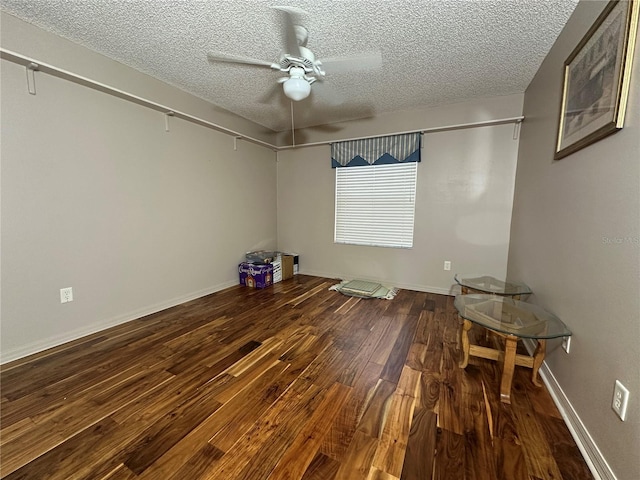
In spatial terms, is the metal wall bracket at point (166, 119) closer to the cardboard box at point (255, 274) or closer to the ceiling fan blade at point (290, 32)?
the ceiling fan blade at point (290, 32)

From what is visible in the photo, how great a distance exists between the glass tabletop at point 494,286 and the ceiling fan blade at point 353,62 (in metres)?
2.07

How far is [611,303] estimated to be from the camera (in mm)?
→ 1098

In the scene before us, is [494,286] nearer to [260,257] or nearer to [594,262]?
[594,262]

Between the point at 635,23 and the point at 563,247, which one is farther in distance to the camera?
the point at 563,247

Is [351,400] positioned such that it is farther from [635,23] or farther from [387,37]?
[387,37]

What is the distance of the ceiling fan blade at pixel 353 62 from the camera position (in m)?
1.76

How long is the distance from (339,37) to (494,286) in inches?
98.0

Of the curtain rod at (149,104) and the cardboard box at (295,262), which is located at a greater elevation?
the curtain rod at (149,104)

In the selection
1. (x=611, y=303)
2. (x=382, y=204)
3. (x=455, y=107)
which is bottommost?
(x=611, y=303)

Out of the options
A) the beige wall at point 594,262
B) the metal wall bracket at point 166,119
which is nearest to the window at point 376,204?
the beige wall at point 594,262

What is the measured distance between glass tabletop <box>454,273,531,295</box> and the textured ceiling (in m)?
1.95

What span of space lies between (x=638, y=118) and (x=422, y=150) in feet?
7.96

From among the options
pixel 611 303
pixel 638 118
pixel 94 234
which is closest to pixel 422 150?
pixel 638 118

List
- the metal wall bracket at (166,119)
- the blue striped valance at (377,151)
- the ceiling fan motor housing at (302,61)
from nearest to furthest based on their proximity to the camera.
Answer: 1. the ceiling fan motor housing at (302,61)
2. the metal wall bracket at (166,119)
3. the blue striped valance at (377,151)
